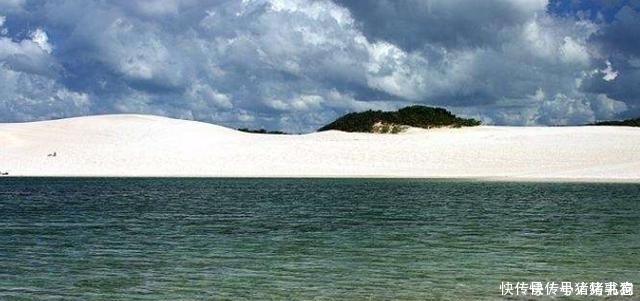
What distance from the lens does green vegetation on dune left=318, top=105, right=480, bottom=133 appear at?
98.2 metres

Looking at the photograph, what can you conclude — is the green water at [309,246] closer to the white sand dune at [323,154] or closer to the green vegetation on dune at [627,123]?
the white sand dune at [323,154]

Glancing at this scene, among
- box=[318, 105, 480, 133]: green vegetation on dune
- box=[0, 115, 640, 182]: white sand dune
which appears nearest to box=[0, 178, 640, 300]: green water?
box=[0, 115, 640, 182]: white sand dune

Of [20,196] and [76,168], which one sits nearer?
[20,196]

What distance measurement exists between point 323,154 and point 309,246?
5454cm

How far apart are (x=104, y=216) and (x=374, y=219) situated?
9.30 m

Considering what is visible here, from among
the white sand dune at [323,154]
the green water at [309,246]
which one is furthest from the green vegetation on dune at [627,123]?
the green water at [309,246]

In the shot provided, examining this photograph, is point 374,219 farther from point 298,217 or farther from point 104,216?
point 104,216

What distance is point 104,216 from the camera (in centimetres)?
2870

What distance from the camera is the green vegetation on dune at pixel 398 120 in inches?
3868

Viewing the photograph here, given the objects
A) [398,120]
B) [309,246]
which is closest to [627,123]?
[398,120]

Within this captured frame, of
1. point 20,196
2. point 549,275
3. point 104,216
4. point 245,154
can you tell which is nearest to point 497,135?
point 245,154

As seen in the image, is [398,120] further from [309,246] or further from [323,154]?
[309,246]

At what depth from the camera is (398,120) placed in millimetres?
99562

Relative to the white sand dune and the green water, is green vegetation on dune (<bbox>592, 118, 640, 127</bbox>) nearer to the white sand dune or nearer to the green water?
the white sand dune
